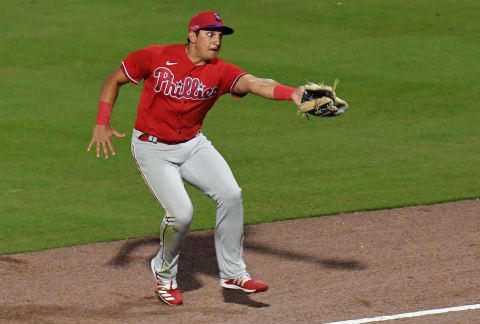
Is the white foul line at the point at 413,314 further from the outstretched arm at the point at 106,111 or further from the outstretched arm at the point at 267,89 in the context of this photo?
the outstretched arm at the point at 106,111

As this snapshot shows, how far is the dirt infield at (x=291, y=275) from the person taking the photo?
25.2 ft

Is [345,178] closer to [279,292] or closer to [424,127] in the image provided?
[424,127]

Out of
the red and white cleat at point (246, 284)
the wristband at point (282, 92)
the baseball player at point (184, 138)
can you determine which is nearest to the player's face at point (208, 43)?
the baseball player at point (184, 138)

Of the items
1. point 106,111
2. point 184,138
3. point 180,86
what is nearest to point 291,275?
point 184,138

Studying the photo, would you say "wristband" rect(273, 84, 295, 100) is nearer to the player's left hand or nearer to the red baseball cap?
the player's left hand

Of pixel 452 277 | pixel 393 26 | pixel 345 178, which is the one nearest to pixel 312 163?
pixel 345 178

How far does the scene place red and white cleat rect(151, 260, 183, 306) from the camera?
26.0 feet

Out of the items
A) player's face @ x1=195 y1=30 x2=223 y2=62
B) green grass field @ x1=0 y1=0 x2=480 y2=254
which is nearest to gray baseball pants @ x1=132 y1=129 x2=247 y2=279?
player's face @ x1=195 y1=30 x2=223 y2=62

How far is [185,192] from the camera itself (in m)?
8.04

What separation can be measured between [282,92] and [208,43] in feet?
2.45

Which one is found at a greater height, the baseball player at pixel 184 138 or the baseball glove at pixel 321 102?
the baseball glove at pixel 321 102

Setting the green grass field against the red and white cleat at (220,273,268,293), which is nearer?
the red and white cleat at (220,273,268,293)

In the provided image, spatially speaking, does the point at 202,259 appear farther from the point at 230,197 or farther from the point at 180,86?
the point at 180,86

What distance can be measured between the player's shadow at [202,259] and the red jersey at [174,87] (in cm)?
133
